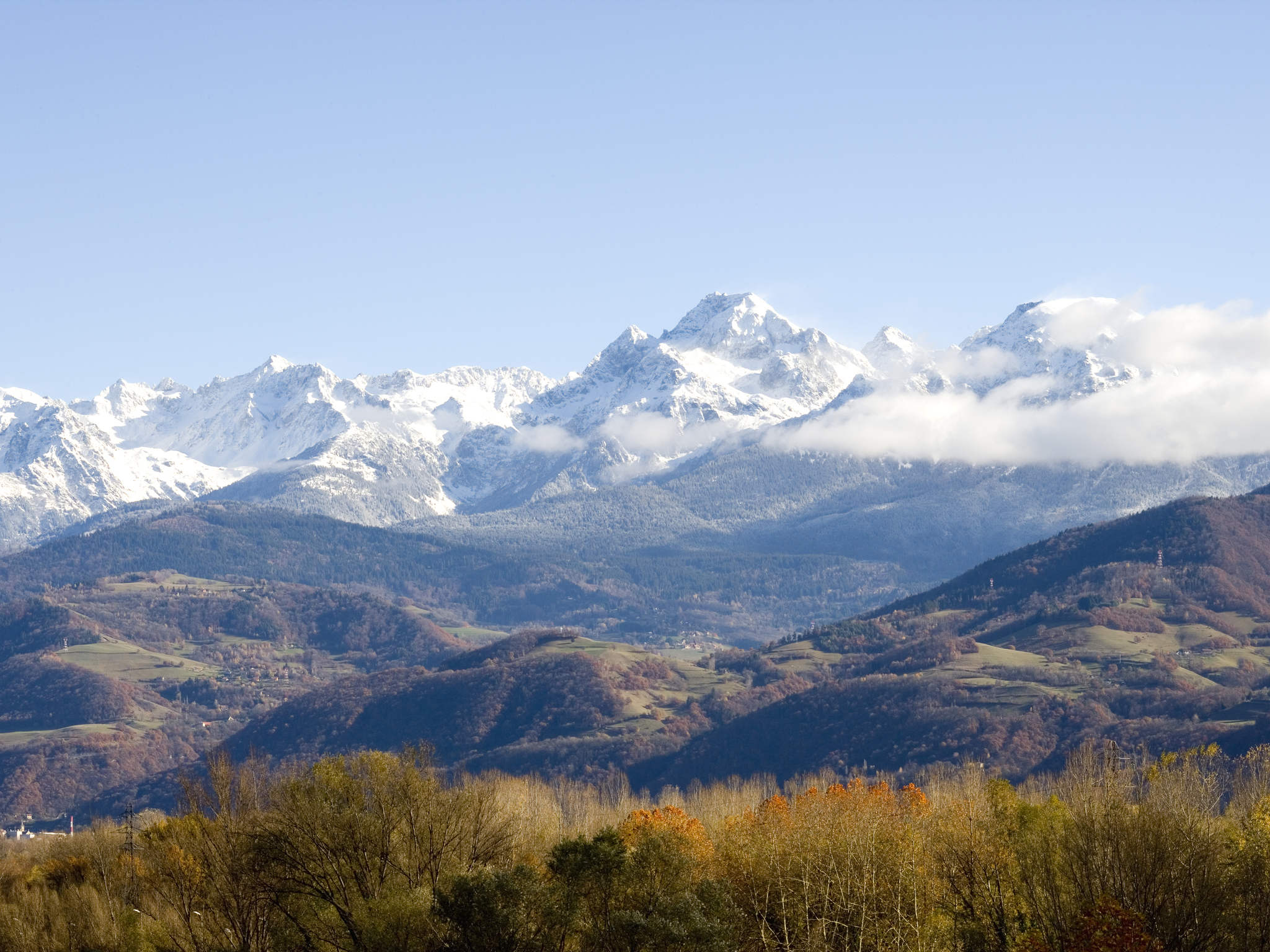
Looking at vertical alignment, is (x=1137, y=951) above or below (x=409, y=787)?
below

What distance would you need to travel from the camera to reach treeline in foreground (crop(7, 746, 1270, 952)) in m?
87.3

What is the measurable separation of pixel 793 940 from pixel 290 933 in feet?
113

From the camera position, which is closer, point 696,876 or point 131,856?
point 696,876

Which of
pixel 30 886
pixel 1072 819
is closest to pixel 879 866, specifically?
pixel 1072 819

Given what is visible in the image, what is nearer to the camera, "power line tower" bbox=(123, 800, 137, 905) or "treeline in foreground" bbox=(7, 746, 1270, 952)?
"treeline in foreground" bbox=(7, 746, 1270, 952)

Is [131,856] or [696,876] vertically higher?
[131,856]

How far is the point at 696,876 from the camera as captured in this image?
343ft

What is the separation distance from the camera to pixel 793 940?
9256 cm

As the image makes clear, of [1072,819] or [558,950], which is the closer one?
[558,950]

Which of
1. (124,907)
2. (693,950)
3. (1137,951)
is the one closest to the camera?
(1137,951)

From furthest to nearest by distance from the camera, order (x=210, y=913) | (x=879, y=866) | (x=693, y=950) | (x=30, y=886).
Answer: (x=30, y=886) < (x=210, y=913) < (x=879, y=866) < (x=693, y=950)

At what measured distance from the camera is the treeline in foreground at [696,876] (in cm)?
8731

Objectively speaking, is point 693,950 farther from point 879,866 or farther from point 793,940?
point 879,866

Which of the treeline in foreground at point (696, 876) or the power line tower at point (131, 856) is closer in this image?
the treeline in foreground at point (696, 876)
